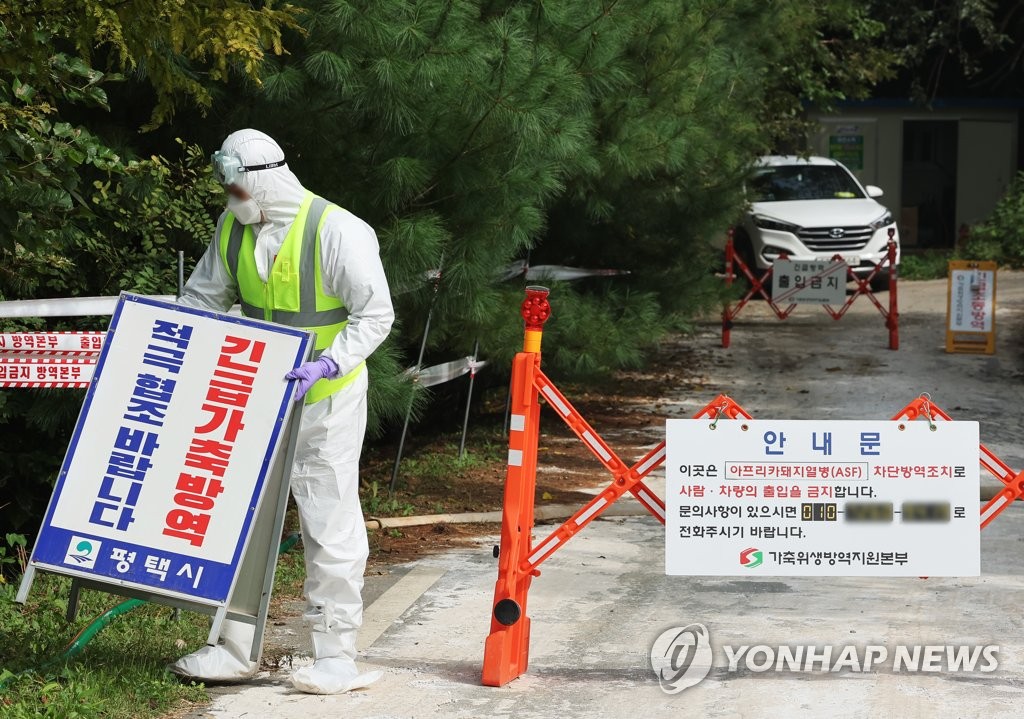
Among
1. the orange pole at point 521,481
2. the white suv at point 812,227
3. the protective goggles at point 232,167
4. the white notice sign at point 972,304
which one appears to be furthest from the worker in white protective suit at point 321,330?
the white suv at point 812,227

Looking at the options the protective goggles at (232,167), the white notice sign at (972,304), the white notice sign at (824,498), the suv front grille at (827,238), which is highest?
the suv front grille at (827,238)

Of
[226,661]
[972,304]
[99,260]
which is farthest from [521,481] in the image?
[972,304]

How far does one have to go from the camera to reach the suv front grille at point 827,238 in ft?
59.8

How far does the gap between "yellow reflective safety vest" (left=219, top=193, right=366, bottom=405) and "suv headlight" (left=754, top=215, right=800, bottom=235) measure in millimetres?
13697

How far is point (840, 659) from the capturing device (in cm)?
565

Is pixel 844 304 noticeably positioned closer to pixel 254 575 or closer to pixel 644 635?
pixel 644 635

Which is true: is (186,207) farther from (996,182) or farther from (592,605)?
(996,182)

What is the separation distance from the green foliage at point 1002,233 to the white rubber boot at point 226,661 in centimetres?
1432

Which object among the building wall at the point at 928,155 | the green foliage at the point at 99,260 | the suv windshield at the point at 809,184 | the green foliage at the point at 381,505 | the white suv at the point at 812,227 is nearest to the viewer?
the green foliage at the point at 99,260

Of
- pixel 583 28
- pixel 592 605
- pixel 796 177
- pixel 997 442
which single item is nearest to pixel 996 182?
pixel 796 177

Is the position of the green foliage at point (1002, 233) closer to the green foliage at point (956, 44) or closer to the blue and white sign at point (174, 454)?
the green foliage at point (956, 44)

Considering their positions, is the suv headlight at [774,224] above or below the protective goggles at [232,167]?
above

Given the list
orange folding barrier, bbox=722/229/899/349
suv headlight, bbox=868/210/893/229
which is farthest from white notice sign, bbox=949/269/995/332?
suv headlight, bbox=868/210/893/229

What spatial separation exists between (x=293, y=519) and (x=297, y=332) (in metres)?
3.48
